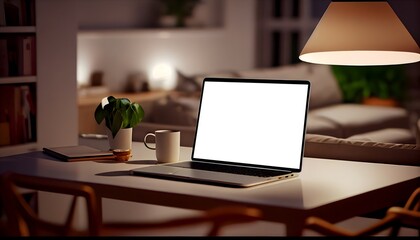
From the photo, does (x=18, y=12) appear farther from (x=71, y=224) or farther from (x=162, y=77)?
(x=162, y=77)

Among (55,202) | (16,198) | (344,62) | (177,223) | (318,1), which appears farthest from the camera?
(318,1)

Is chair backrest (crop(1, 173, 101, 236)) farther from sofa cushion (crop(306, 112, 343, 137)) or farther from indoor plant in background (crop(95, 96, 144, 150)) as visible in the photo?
sofa cushion (crop(306, 112, 343, 137))

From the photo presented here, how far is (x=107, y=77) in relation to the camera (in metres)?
8.02

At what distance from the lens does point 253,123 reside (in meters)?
3.25

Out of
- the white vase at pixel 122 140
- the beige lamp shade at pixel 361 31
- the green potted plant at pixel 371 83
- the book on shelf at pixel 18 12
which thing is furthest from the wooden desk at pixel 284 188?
the green potted plant at pixel 371 83

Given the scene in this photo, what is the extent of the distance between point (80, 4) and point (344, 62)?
4.56 metres

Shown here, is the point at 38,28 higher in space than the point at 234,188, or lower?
higher

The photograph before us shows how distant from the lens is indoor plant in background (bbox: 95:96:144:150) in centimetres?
354

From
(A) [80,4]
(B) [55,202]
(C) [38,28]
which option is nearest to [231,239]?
(B) [55,202]

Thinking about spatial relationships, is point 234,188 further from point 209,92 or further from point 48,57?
point 48,57

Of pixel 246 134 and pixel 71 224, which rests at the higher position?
pixel 246 134

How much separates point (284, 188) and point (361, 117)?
193 inches

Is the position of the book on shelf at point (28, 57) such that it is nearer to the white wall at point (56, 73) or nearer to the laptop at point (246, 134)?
the white wall at point (56, 73)

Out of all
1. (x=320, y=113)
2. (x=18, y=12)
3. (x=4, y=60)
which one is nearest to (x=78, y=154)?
(x=4, y=60)
